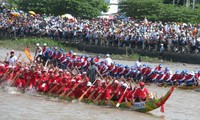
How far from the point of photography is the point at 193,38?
29.8 metres

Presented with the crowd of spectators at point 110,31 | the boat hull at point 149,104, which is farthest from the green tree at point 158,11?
the boat hull at point 149,104

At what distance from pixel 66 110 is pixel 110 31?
51.2ft

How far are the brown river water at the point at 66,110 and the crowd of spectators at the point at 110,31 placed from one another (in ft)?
31.9

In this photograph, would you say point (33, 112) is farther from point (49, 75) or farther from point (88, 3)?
point (88, 3)

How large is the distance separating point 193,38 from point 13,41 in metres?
13.4

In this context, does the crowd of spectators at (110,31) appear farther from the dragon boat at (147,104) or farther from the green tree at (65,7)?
the dragon boat at (147,104)

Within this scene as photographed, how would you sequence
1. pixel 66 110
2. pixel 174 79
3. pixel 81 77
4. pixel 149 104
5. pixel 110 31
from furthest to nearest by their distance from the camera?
pixel 110 31 < pixel 174 79 < pixel 81 77 < pixel 66 110 < pixel 149 104

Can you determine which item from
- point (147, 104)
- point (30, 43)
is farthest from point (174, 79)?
point (30, 43)

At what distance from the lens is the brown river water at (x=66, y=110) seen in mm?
17500

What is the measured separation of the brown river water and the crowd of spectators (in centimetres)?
972

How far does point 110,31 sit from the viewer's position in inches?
1321

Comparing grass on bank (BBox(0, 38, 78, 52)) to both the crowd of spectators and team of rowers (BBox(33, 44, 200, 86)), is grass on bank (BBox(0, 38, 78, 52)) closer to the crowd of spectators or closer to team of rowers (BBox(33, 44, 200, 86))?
the crowd of spectators

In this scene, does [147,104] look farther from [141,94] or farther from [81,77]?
[81,77]

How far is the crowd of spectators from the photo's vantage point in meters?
30.8
